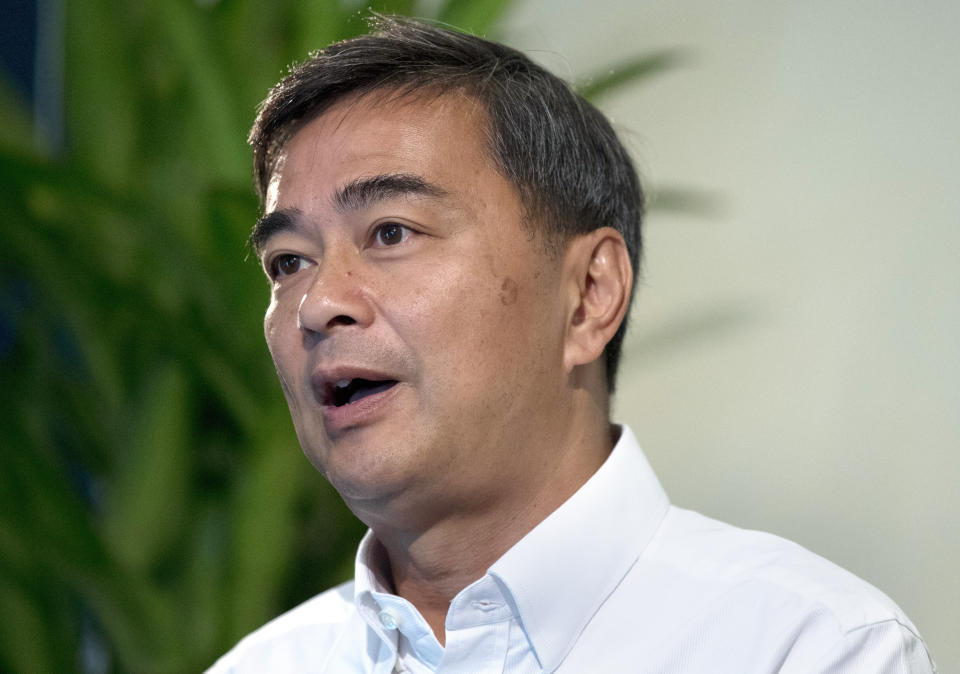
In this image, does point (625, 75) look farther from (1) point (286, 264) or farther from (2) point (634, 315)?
(1) point (286, 264)

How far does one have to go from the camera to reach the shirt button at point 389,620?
1.09 metres

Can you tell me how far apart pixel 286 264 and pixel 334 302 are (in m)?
0.17

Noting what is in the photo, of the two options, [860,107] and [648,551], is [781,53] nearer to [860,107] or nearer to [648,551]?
[860,107]

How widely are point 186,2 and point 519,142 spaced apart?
2.30ft

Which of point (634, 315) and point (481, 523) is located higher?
point (634, 315)

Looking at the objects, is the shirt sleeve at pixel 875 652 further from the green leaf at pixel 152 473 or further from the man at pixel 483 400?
the green leaf at pixel 152 473

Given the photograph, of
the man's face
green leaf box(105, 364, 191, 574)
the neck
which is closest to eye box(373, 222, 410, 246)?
the man's face

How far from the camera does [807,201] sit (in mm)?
1654

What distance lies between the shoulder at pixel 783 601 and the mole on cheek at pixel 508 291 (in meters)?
0.30

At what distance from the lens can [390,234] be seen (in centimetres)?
105

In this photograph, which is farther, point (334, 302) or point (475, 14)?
point (475, 14)

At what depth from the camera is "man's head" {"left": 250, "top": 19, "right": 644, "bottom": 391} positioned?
1.11 m

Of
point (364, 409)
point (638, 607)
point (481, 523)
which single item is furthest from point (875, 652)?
point (364, 409)

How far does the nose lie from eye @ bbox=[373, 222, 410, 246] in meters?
0.04
